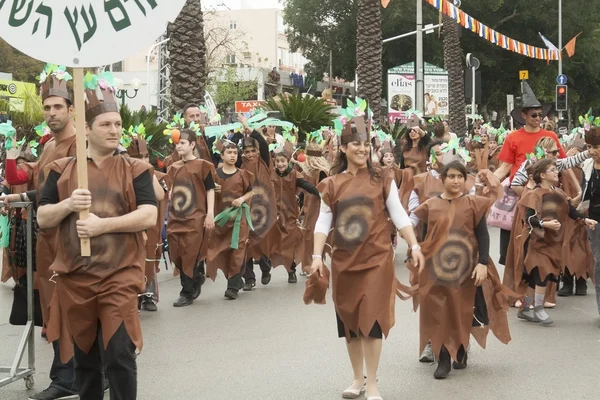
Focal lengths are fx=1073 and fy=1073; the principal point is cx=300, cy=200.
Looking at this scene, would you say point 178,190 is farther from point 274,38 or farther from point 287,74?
point 274,38

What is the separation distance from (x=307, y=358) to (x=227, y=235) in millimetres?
3907

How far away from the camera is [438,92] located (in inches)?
1380

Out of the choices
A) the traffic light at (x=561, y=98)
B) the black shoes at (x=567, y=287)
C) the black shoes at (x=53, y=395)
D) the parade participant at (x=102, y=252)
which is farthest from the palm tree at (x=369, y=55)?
the parade participant at (x=102, y=252)

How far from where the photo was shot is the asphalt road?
7.07 m

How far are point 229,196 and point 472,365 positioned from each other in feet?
15.1

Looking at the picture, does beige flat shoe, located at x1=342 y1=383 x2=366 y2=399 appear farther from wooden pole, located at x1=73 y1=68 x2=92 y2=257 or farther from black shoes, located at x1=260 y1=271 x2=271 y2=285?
black shoes, located at x1=260 y1=271 x2=271 y2=285

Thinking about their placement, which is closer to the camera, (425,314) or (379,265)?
(379,265)

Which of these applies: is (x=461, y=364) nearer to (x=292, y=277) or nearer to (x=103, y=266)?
(x=103, y=266)

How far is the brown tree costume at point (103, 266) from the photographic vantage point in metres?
5.38

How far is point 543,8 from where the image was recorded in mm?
54938

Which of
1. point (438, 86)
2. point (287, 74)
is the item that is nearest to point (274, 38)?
point (287, 74)

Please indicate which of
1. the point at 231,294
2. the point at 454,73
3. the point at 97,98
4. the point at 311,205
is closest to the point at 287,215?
the point at 311,205

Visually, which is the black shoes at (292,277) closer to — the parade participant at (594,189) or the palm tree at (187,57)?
the parade participant at (594,189)

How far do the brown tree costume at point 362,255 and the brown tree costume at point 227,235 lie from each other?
488cm
